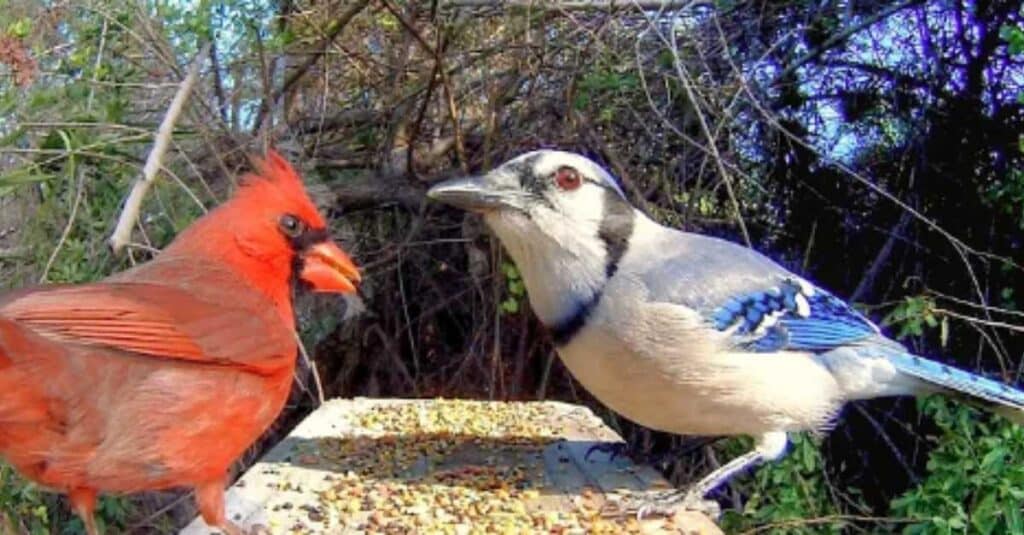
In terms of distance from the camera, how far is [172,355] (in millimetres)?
1646

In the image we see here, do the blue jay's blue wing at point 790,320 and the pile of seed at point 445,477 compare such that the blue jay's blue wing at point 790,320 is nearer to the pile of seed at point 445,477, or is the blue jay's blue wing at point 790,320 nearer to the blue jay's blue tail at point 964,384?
the blue jay's blue tail at point 964,384

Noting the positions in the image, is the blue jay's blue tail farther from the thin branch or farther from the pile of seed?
the thin branch

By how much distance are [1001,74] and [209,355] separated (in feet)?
8.75

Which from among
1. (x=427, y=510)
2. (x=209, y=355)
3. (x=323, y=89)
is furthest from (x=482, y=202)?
(x=323, y=89)

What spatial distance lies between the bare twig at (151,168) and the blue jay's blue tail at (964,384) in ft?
4.64

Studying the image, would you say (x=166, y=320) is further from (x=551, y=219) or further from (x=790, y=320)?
(x=790, y=320)

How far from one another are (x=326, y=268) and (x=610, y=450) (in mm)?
903

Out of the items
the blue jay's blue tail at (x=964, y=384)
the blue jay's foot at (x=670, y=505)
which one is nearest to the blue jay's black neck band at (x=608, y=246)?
the blue jay's foot at (x=670, y=505)

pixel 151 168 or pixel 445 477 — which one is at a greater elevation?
pixel 151 168

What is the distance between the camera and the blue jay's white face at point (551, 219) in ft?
7.45

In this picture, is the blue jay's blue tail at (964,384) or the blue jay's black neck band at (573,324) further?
the blue jay's blue tail at (964,384)

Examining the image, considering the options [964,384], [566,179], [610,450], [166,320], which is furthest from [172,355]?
[964,384]

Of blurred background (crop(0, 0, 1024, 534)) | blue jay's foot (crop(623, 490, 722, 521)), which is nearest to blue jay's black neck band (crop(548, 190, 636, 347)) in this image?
blue jay's foot (crop(623, 490, 722, 521))

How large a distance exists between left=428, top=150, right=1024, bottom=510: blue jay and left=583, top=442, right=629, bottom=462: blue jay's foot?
22cm
